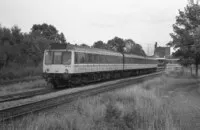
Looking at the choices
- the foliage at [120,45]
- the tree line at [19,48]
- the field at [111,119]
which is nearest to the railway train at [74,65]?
the tree line at [19,48]

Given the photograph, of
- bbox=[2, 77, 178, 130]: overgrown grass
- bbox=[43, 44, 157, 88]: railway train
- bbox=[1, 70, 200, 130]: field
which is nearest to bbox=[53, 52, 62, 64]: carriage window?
bbox=[43, 44, 157, 88]: railway train

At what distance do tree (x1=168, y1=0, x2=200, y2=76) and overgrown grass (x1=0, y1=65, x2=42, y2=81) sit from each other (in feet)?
47.9

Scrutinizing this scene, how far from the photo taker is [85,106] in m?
9.43

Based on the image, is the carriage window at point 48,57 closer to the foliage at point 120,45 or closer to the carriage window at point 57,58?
the carriage window at point 57,58

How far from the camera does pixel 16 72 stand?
77.9 feet

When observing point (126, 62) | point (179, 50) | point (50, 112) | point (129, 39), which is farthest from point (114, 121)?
point (129, 39)

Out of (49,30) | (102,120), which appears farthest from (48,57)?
(49,30)

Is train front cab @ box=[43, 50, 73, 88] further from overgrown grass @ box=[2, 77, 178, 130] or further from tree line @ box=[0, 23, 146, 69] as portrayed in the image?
overgrown grass @ box=[2, 77, 178, 130]

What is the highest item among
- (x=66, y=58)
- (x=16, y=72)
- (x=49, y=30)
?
(x=49, y=30)

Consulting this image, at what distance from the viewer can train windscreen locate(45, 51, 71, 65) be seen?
17206 millimetres

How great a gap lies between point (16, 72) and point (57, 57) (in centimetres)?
817

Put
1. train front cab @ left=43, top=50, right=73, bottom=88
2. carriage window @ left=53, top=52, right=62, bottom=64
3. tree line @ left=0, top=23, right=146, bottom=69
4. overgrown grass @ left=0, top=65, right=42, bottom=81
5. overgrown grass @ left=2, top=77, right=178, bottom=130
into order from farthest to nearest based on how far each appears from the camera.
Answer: tree line @ left=0, top=23, right=146, bottom=69 < overgrown grass @ left=0, top=65, right=42, bottom=81 < carriage window @ left=53, top=52, right=62, bottom=64 < train front cab @ left=43, top=50, right=73, bottom=88 < overgrown grass @ left=2, top=77, right=178, bottom=130

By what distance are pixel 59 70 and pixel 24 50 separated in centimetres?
1422

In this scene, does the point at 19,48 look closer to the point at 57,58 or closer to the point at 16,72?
the point at 16,72
